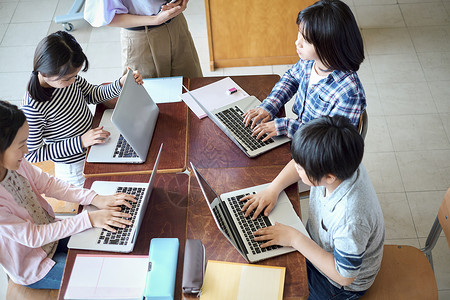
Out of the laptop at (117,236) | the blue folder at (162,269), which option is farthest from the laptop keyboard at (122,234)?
the blue folder at (162,269)

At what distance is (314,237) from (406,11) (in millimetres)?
3003

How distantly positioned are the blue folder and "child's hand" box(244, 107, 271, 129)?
70cm

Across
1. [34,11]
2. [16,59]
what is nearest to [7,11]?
[34,11]

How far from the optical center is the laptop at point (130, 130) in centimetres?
179

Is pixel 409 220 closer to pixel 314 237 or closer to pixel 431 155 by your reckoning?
pixel 431 155

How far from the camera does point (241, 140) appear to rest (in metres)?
1.96

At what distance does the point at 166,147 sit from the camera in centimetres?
196

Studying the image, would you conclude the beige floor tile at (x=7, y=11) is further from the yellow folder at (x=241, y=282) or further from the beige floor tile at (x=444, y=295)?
the beige floor tile at (x=444, y=295)

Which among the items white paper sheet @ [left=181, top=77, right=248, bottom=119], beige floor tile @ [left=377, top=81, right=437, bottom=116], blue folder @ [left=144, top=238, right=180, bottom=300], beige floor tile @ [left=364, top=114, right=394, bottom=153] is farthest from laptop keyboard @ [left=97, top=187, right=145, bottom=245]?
beige floor tile @ [left=377, top=81, right=437, bottom=116]

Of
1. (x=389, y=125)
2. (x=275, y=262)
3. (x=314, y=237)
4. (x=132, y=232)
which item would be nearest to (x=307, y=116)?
(x=314, y=237)

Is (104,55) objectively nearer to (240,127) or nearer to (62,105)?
(62,105)

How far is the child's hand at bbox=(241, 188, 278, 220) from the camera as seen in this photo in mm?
1675

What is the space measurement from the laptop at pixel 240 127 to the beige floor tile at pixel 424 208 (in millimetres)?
1193

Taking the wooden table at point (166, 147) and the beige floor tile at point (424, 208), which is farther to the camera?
the beige floor tile at point (424, 208)
